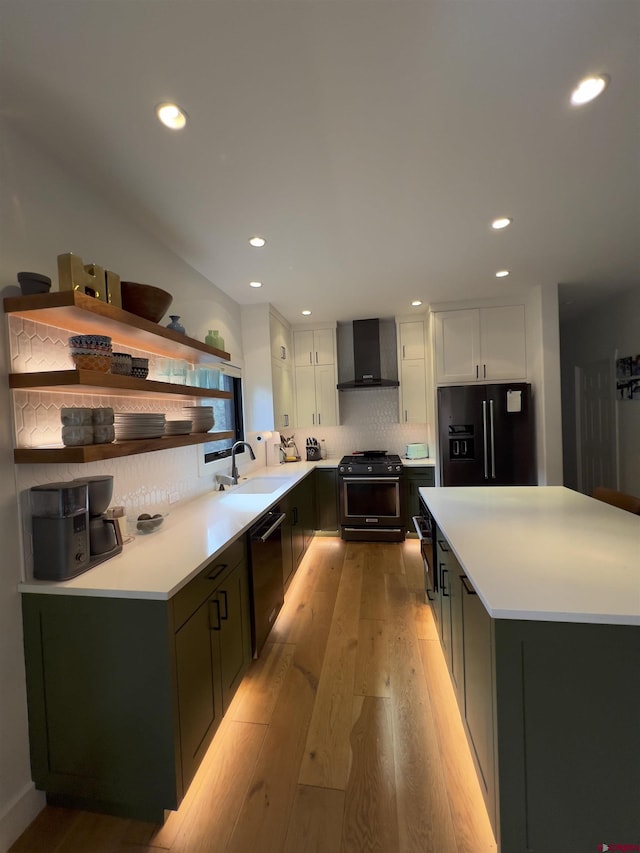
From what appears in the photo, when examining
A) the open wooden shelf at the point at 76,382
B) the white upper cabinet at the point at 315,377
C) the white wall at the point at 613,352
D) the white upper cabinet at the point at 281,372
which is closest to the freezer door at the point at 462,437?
the white upper cabinet at the point at 315,377

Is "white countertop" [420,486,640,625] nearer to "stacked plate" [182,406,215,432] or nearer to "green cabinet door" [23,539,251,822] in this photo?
"green cabinet door" [23,539,251,822]

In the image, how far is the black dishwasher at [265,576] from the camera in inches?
76.3

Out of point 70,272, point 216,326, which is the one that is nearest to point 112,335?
point 70,272

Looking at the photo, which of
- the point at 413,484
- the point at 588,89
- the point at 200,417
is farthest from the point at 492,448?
the point at 200,417

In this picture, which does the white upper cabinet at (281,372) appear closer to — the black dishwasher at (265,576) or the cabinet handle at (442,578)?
the black dishwasher at (265,576)

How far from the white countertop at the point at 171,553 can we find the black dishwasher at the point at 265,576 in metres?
0.11

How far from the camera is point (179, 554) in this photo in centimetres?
146

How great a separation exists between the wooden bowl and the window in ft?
3.62

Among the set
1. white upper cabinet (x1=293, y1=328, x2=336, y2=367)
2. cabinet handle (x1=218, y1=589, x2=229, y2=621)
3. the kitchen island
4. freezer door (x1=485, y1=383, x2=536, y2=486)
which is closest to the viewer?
the kitchen island

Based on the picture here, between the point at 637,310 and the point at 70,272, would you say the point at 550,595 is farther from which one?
the point at 637,310

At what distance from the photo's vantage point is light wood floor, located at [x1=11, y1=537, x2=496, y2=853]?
1.18 m

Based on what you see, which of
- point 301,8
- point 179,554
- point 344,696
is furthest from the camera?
point 344,696

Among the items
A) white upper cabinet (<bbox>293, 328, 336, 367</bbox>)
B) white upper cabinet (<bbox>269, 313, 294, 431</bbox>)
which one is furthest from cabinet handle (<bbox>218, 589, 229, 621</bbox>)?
white upper cabinet (<bbox>293, 328, 336, 367</bbox>)

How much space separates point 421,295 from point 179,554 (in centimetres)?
320
